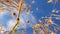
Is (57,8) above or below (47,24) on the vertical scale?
above

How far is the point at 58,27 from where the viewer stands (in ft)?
7.34

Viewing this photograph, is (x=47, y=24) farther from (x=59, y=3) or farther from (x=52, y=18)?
(x=59, y=3)

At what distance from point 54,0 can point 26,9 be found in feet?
1.17

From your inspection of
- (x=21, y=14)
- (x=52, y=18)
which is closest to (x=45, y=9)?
(x=52, y=18)

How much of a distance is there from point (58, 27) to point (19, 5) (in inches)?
20.7

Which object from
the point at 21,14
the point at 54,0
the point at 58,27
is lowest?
the point at 58,27

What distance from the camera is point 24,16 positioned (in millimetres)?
2291

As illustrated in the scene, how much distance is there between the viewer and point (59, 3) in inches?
90.1

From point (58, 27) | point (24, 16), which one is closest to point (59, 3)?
point (58, 27)

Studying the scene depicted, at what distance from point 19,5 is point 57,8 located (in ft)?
1.50

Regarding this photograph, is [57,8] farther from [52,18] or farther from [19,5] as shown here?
[19,5]

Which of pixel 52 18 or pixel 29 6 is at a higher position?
pixel 29 6

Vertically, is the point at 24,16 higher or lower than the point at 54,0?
lower

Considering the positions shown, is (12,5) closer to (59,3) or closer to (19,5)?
(19,5)
